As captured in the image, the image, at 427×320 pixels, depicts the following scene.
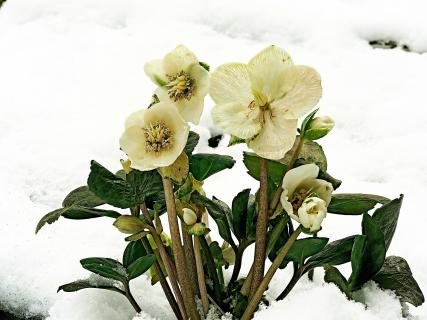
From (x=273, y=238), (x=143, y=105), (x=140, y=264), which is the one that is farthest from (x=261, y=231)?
(x=143, y=105)

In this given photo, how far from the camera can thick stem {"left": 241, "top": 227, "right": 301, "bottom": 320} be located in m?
0.62

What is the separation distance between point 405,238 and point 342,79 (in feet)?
2.01

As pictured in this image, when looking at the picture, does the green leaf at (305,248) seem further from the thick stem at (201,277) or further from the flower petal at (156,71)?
the flower petal at (156,71)

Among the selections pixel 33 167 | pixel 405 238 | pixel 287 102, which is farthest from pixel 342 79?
pixel 287 102

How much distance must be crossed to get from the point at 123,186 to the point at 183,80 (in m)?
0.12

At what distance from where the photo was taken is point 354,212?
2.11 ft

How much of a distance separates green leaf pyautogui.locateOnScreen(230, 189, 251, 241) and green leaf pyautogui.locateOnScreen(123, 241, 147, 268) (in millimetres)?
103

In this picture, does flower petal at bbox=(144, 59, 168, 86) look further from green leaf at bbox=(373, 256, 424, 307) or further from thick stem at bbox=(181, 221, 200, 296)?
green leaf at bbox=(373, 256, 424, 307)

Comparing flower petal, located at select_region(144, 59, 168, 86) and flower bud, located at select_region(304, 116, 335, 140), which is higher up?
flower petal, located at select_region(144, 59, 168, 86)

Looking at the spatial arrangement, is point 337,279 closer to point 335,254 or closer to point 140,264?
point 335,254

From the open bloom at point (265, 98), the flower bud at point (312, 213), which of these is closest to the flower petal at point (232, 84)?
the open bloom at point (265, 98)

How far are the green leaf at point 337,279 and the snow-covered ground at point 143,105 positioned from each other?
0.07 ft

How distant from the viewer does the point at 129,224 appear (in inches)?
24.6

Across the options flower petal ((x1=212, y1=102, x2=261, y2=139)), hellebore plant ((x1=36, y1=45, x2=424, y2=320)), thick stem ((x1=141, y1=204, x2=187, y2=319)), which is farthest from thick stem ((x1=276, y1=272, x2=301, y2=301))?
flower petal ((x1=212, y1=102, x2=261, y2=139))
